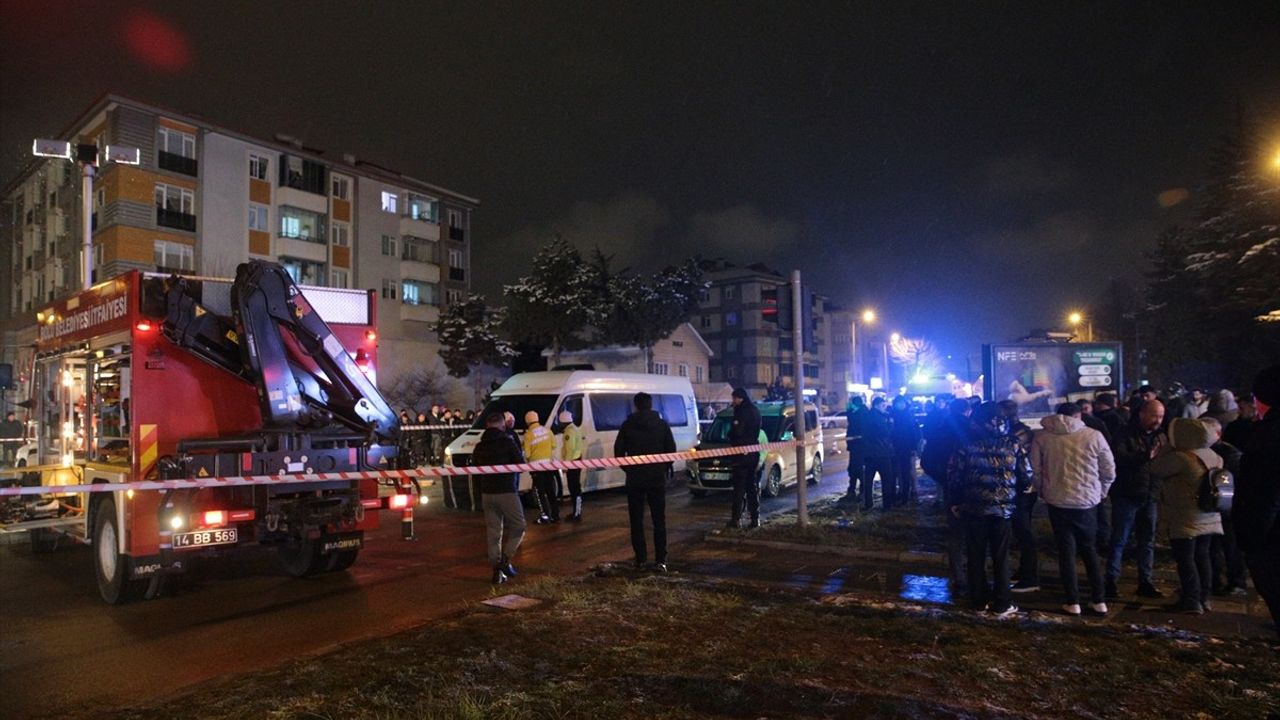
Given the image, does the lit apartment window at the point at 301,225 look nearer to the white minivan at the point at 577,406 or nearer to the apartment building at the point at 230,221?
the apartment building at the point at 230,221

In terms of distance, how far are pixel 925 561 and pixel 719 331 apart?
70845 millimetres

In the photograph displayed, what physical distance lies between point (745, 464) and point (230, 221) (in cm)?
3689

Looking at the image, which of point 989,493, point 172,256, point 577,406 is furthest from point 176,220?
point 989,493

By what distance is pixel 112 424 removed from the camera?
27.5ft

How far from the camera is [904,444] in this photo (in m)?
13.6

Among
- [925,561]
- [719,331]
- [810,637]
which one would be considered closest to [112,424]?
[810,637]

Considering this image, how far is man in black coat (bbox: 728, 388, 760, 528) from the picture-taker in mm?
11562

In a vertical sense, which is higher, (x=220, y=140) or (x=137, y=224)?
(x=220, y=140)

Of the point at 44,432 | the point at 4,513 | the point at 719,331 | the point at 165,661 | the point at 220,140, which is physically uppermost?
the point at 220,140

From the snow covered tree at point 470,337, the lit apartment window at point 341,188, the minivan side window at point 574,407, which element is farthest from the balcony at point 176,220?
the minivan side window at point 574,407

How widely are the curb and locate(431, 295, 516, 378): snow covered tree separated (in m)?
31.6

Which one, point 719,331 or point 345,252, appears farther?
point 719,331

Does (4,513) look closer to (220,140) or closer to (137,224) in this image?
(137,224)

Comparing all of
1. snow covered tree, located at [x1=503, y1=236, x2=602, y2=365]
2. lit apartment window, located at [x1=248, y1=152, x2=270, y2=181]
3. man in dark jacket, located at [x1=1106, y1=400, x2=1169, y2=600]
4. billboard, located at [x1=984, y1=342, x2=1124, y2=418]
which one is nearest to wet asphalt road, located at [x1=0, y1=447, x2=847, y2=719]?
man in dark jacket, located at [x1=1106, y1=400, x2=1169, y2=600]
